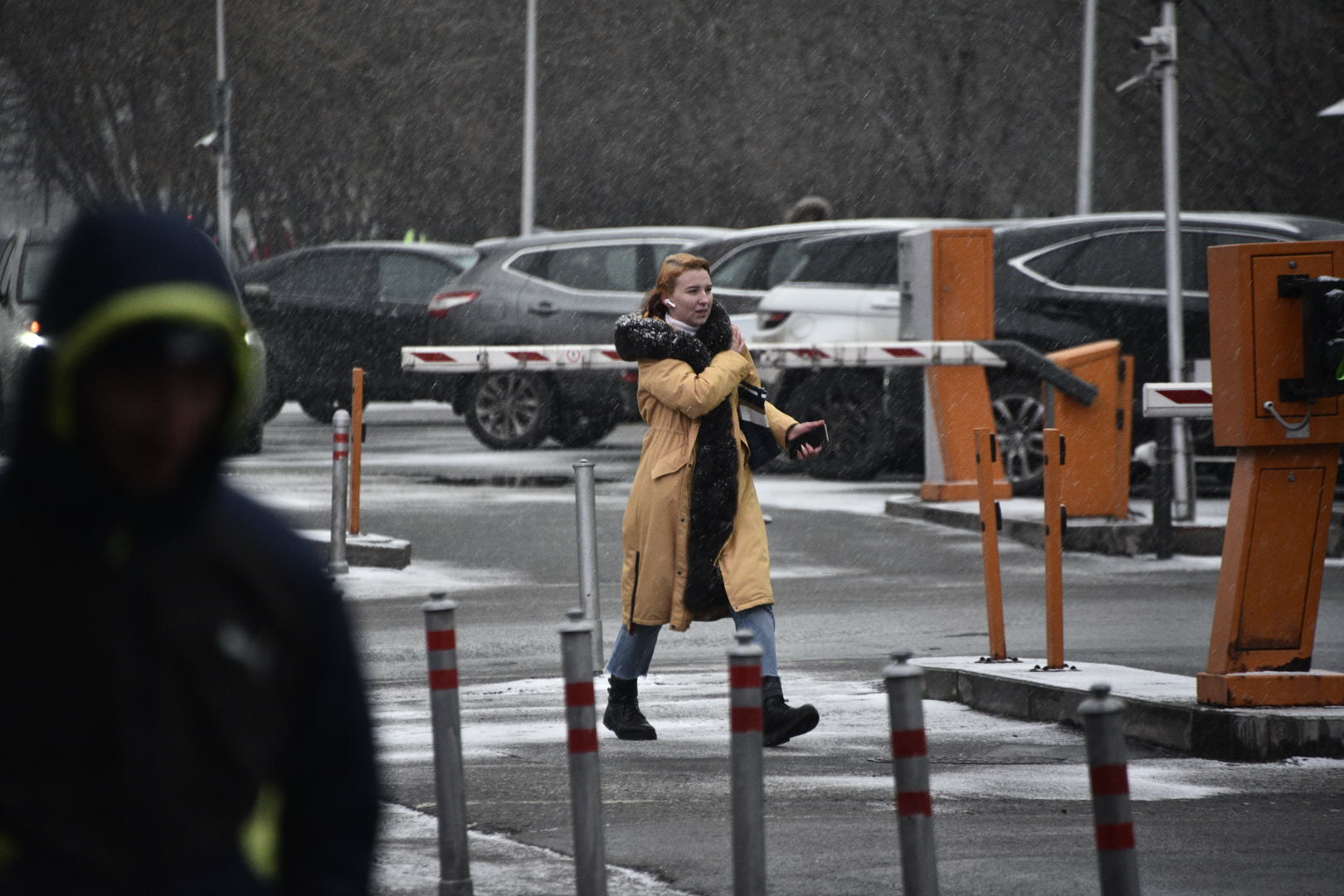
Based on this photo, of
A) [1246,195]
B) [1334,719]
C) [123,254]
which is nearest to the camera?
[123,254]

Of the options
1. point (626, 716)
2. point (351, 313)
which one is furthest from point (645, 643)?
point (351, 313)

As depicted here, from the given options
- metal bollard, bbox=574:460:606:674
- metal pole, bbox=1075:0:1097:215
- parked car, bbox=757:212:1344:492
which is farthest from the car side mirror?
metal pole, bbox=1075:0:1097:215

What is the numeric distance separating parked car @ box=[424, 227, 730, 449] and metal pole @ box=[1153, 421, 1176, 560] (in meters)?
6.70

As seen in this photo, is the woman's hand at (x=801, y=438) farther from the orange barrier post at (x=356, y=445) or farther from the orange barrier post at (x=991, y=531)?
the orange barrier post at (x=356, y=445)

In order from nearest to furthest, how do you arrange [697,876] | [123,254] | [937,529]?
[123,254], [697,876], [937,529]

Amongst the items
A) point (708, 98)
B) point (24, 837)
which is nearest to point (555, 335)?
point (24, 837)

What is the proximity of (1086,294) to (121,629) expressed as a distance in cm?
1429

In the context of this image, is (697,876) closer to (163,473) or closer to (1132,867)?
(1132,867)

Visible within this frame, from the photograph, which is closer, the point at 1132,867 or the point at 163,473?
the point at 163,473

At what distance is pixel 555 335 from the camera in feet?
65.5

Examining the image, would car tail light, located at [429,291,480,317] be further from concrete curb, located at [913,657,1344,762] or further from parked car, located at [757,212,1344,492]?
concrete curb, located at [913,657,1344,762]

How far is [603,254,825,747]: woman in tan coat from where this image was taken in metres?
7.88

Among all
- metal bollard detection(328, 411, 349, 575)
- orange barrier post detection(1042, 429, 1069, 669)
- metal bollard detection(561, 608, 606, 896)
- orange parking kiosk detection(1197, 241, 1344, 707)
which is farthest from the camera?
metal bollard detection(328, 411, 349, 575)

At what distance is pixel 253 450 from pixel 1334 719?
1441cm
